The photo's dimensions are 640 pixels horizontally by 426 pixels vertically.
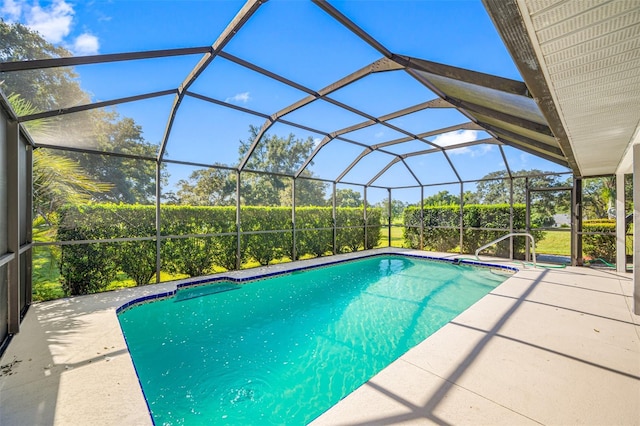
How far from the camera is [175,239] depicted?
22.1 feet

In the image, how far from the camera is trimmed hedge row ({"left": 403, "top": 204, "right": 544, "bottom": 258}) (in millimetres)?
9250

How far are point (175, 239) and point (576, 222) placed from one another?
11065mm

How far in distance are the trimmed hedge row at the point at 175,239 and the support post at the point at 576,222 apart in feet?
24.4

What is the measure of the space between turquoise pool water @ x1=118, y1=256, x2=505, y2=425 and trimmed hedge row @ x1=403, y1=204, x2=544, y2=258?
2.79 meters

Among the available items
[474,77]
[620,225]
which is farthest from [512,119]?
[620,225]

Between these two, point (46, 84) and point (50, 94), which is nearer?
point (50, 94)

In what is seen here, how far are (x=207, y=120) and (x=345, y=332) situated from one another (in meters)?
9.16

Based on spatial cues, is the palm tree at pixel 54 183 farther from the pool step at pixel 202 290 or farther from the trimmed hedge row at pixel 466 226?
the trimmed hedge row at pixel 466 226

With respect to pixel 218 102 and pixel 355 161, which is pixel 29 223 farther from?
pixel 355 161

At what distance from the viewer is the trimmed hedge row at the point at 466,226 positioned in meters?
9.25

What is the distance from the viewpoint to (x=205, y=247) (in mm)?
7160

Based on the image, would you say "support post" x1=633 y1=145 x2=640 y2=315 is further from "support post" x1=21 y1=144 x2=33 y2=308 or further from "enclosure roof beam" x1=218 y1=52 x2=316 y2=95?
"support post" x1=21 y1=144 x2=33 y2=308

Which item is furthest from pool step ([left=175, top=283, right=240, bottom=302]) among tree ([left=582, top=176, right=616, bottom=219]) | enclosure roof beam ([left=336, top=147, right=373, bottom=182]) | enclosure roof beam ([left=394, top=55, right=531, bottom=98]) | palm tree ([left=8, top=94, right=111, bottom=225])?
tree ([left=582, top=176, right=616, bottom=219])

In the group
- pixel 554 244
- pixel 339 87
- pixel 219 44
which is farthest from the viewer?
pixel 554 244
